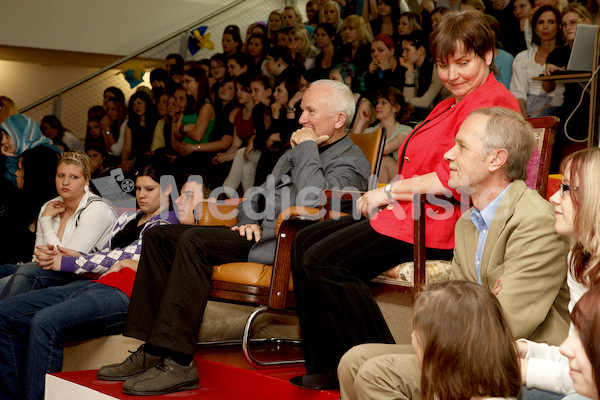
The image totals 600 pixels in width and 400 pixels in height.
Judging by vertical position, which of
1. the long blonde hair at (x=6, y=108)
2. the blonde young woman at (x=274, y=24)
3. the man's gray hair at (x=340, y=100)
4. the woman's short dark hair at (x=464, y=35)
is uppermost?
the blonde young woman at (x=274, y=24)

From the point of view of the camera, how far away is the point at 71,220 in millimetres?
3219

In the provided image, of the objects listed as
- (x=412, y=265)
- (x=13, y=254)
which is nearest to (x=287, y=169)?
(x=412, y=265)

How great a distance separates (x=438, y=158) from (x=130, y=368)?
4.22 ft

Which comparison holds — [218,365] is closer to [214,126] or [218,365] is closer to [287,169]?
[287,169]

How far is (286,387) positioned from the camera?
2.18m

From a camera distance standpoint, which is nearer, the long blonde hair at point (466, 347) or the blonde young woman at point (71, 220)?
the long blonde hair at point (466, 347)

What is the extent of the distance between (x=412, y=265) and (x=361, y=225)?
20cm

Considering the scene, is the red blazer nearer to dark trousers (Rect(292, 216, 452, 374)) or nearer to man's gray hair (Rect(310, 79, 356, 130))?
dark trousers (Rect(292, 216, 452, 374))

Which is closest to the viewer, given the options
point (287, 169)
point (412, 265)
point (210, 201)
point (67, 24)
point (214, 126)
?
point (412, 265)


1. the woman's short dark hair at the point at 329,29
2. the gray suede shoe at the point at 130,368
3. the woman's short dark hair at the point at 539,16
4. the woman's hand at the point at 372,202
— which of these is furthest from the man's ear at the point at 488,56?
the woman's short dark hair at the point at 329,29

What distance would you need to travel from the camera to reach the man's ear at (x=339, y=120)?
8.49 feet

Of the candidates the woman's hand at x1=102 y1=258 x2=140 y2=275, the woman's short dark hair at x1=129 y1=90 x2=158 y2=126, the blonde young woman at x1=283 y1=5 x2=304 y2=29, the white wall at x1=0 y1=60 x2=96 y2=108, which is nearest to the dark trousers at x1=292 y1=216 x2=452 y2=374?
the woman's hand at x1=102 y1=258 x2=140 y2=275

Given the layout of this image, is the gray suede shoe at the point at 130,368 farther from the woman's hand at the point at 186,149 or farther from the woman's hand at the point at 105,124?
the woman's hand at the point at 105,124

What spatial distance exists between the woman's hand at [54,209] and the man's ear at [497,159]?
228 cm
